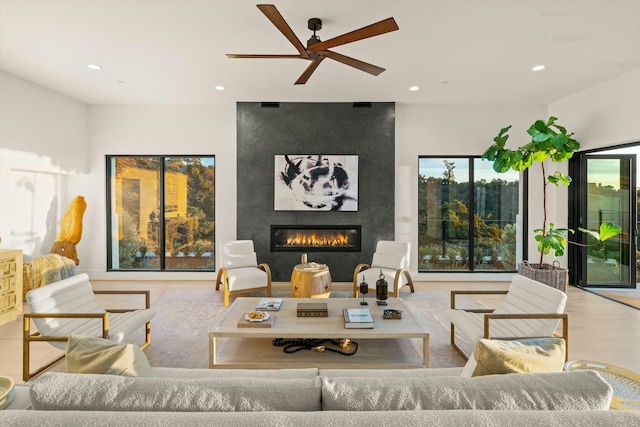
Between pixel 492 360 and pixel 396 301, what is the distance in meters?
2.32

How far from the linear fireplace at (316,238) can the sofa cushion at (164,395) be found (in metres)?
4.83

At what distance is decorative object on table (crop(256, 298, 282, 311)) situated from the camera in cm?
346

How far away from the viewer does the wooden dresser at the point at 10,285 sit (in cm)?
422

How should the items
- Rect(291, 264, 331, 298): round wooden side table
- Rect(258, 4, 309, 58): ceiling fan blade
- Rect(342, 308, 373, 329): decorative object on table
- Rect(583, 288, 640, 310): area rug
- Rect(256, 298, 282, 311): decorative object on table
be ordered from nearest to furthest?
Rect(258, 4, 309, 58): ceiling fan blade → Rect(342, 308, 373, 329): decorative object on table → Rect(256, 298, 282, 311): decorative object on table → Rect(291, 264, 331, 298): round wooden side table → Rect(583, 288, 640, 310): area rug

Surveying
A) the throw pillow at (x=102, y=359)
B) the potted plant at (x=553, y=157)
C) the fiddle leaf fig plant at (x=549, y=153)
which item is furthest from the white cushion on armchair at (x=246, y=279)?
the fiddle leaf fig plant at (x=549, y=153)


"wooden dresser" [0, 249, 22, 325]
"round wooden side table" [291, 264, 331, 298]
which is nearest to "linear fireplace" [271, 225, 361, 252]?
"round wooden side table" [291, 264, 331, 298]

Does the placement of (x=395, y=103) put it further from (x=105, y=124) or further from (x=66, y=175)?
(x=66, y=175)

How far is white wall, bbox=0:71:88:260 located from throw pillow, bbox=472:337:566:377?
20.0 ft

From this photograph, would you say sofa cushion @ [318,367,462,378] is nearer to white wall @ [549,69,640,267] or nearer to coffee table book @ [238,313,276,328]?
coffee table book @ [238,313,276,328]

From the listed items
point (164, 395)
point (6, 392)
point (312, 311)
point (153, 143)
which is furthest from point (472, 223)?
point (6, 392)

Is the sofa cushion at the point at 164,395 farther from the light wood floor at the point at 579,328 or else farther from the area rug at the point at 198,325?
the light wood floor at the point at 579,328

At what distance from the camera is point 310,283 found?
4.53 m

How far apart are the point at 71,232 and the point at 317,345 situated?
490 centimetres

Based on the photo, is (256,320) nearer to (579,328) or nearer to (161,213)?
(579,328)
